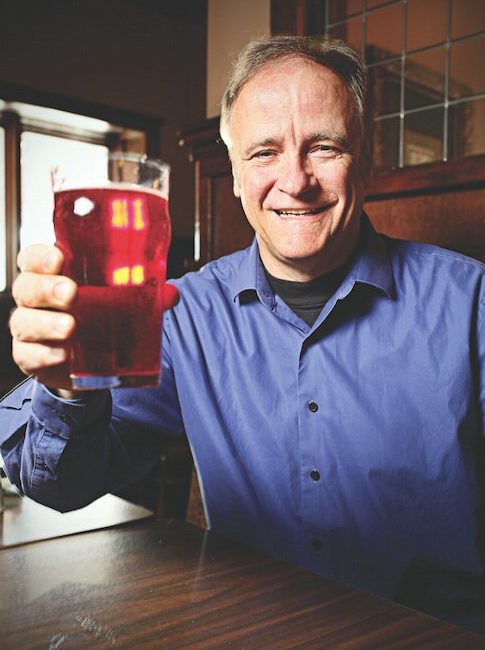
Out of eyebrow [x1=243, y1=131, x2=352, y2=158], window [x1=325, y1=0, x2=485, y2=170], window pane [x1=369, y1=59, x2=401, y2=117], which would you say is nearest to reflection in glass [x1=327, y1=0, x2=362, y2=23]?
window [x1=325, y1=0, x2=485, y2=170]

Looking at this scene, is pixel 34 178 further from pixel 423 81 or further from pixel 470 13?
pixel 470 13

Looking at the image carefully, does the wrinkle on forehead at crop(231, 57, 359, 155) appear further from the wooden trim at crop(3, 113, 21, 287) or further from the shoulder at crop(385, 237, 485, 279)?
the wooden trim at crop(3, 113, 21, 287)

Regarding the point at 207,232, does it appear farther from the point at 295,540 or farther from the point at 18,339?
the point at 18,339

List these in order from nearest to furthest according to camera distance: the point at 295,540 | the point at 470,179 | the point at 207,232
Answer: the point at 295,540
the point at 470,179
the point at 207,232

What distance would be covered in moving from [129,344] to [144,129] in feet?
17.9

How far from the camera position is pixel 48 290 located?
84 cm

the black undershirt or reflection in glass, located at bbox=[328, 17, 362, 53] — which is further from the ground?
reflection in glass, located at bbox=[328, 17, 362, 53]

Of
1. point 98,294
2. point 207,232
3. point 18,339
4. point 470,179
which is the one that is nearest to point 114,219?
point 98,294

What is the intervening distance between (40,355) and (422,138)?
318 cm

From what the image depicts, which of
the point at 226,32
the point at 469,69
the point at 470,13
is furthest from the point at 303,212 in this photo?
A: the point at 469,69

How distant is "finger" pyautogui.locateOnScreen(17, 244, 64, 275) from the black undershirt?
0.89 metres

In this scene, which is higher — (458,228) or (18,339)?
(458,228)

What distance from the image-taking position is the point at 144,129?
6.00 meters

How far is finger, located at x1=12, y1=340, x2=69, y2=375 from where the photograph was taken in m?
0.90
